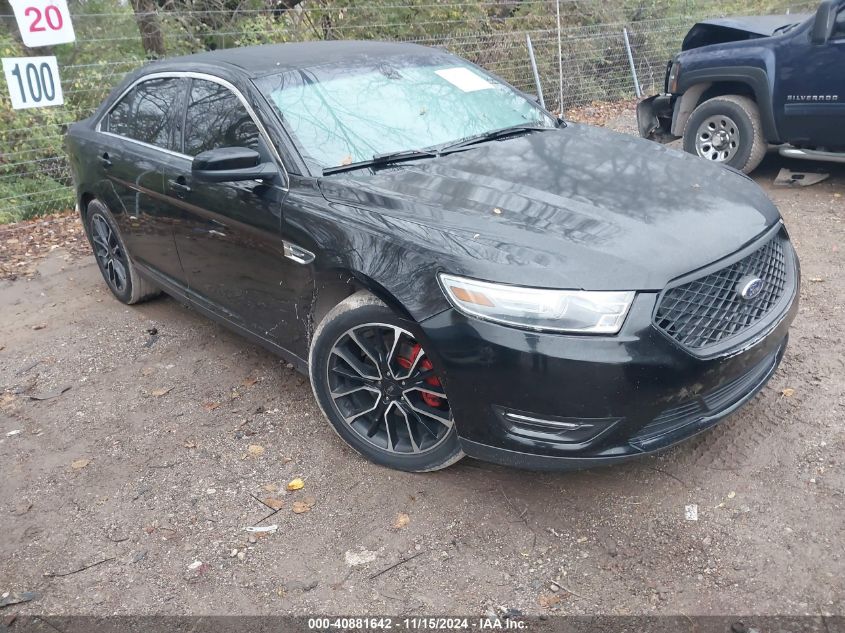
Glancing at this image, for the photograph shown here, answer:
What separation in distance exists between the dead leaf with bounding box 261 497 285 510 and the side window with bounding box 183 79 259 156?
168 centimetres

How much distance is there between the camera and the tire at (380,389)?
3004 mm

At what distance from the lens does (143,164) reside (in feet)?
14.4

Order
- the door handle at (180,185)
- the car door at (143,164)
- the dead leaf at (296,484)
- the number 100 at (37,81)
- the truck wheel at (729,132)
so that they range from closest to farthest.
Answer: the dead leaf at (296,484), the door handle at (180,185), the car door at (143,164), the truck wheel at (729,132), the number 100 at (37,81)

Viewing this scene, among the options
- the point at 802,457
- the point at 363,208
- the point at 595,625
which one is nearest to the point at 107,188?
the point at 363,208

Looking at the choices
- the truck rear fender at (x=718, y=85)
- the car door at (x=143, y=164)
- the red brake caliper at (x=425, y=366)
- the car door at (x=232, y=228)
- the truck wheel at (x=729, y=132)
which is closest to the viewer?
the red brake caliper at (x=425, y=366)

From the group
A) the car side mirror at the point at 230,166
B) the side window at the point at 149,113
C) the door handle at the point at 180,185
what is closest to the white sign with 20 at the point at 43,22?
the side window at the point at 149,113

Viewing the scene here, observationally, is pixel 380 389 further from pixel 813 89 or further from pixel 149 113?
pixel 813 89

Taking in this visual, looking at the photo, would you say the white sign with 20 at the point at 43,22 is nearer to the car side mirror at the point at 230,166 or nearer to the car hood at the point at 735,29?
the car side mirror at the point at 230,166

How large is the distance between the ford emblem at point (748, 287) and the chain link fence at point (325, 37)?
25.1ft

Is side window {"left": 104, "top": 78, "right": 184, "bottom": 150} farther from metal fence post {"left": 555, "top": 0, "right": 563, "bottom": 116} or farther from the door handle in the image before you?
metal fence post {"left": 555, "top": 0, "right": 563, "bottom": 116}

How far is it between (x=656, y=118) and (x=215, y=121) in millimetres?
5494

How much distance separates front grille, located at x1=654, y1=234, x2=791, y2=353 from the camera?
263 centimetres

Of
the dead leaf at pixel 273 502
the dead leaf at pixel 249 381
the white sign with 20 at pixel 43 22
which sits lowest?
the dead leaf at pixel 273 502

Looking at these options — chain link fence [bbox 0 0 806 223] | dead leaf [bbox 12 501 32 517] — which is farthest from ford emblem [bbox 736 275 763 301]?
chain link fence [bbox 0 0 806 223]
